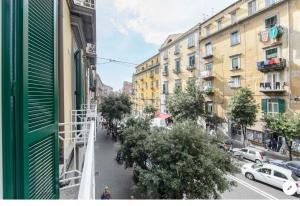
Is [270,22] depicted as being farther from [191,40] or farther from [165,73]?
[165,73]

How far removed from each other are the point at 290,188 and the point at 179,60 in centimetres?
1107

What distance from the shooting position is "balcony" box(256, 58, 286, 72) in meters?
8.20

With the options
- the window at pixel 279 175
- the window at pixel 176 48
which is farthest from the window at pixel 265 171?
the window at pixel 176 48

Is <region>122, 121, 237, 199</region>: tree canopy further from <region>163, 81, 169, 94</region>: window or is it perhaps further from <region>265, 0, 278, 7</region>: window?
<region>163, 81, 169, 94</region>: window

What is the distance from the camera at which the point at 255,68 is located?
9594 mm

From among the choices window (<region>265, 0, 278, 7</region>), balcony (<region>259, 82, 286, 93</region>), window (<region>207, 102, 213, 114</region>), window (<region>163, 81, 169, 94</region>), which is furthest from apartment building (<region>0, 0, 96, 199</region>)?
window (<region>163, 81, 169, 94</region>)

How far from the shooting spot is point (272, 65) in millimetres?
8508

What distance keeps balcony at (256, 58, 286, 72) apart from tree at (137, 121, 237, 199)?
18.8 ft

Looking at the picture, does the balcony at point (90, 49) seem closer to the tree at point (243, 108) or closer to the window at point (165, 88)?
the tree at point (243, 108)

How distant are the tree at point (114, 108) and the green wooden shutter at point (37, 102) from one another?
36.9ft

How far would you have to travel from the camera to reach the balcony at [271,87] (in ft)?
27.3

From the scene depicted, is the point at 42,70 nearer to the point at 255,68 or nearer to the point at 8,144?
the point at 8,144

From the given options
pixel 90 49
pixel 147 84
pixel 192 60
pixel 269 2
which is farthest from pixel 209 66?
pixel 147 84
